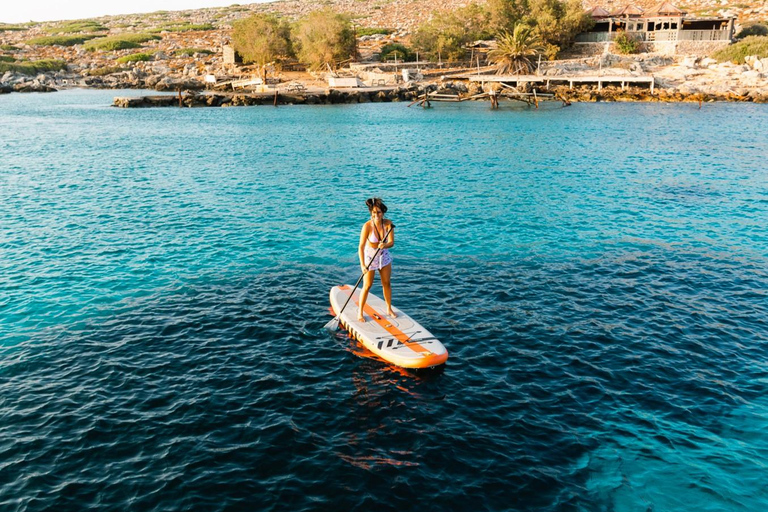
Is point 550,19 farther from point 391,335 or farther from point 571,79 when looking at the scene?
point 391,335

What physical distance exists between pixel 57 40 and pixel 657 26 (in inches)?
5918

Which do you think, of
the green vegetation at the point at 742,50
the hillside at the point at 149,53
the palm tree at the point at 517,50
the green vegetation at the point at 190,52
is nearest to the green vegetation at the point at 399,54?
the hillside at the point at 149,53

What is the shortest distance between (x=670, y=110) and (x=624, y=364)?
64.2 meters

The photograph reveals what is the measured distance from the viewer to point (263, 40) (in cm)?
10612

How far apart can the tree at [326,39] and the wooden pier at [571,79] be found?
83.8ft

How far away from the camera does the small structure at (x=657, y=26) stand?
92000 mm

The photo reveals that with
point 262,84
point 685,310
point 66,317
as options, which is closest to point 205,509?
point 66,317

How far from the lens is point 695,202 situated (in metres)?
31.4

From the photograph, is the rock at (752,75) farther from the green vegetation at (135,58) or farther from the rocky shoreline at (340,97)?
the green vegetation at (135,58)

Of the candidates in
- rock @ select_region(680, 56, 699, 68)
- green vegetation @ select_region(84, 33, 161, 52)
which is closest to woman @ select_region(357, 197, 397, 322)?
rock @ select_region(680, 56, 699, 68)

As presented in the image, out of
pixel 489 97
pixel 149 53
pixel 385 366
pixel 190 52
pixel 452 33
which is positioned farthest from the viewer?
pixel 149 53

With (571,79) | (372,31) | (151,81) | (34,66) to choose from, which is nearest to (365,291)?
(571,79)

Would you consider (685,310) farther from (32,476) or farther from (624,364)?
(32,476)

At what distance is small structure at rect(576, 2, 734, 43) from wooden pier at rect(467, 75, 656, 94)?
54.5 ft
